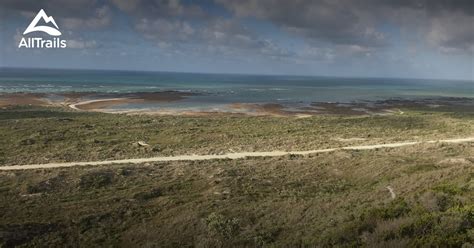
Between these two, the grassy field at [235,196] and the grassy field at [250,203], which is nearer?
the grassy field at [250,203]

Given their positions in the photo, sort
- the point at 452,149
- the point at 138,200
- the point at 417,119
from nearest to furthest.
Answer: the point at 138,200 < the point at 452,149 < the point at 417,119

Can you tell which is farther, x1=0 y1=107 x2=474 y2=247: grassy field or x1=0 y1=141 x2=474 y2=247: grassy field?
x1=0 y1=107 x2=474 y2=247: grassy field

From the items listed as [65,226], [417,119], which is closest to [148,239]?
[65,226]

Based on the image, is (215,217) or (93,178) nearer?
(215,217)

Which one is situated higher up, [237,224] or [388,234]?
[388,234]

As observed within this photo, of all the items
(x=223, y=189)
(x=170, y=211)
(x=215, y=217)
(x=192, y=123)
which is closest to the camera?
(x=215, y=217)

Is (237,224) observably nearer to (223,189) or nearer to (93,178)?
(223,189)

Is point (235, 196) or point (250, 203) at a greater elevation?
point (250, 203)

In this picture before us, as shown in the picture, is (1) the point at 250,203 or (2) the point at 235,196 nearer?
(1) the point at 250,203
